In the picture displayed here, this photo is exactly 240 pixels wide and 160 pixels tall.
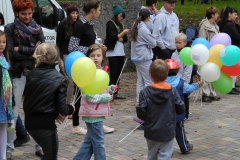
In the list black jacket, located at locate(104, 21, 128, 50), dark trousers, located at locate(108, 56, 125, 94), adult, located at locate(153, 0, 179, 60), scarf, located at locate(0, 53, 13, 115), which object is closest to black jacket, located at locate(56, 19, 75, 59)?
black jacket, located at locate(104, 21, 128, 50)

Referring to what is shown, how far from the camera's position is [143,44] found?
873 cm

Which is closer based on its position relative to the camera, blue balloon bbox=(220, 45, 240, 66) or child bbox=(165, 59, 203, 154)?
child bbox=(165, 59, 203, 154)

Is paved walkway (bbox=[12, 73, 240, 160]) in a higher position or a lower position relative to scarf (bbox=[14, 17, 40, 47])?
lower

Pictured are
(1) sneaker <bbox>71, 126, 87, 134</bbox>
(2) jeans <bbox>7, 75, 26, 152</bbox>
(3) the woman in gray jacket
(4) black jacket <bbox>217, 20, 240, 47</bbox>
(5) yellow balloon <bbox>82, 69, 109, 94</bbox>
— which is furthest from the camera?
(4) black jacket <bbox>217, 20, 240, 47</bbox>

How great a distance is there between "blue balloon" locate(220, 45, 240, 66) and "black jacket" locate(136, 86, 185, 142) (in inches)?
51.0

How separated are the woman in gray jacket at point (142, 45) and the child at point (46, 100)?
347 centimetres

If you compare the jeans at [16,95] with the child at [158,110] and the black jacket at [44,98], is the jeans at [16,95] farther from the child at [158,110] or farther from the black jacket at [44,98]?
the child at [158,110]

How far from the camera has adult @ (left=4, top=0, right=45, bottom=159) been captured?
6402 mm

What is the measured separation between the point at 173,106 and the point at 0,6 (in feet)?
18.1

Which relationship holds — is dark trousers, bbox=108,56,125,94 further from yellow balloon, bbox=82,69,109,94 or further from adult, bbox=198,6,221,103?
yellow balloon, bbox=82,69,109,94

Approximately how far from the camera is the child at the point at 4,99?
18.9 ft

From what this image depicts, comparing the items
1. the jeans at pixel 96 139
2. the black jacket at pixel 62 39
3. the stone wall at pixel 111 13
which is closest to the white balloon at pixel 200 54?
the jeans at pixel 96 139

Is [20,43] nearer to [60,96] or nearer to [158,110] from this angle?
[60,96]

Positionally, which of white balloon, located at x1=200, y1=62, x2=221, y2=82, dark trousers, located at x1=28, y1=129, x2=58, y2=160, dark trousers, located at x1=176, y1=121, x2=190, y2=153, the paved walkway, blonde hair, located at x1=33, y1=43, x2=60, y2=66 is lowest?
the paved walkway
